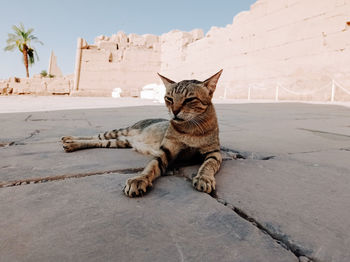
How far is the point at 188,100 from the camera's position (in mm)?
1553

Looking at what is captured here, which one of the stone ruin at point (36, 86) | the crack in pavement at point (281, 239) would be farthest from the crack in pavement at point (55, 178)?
the stone ruin at point (36, 86)

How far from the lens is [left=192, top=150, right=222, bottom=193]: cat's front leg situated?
1178mm

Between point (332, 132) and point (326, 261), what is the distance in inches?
114

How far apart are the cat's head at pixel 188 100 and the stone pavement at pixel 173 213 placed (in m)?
0.36

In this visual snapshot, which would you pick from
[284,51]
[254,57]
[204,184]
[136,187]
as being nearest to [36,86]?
[254,57]

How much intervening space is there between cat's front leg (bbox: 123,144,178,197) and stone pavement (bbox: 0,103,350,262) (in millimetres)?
44

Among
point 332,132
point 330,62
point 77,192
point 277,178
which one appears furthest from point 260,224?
point 330,62

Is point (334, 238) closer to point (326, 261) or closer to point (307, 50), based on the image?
point (326, 261)

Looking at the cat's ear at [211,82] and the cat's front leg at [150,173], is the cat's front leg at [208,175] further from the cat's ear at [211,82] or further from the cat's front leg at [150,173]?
the cat's ear at [211,82]

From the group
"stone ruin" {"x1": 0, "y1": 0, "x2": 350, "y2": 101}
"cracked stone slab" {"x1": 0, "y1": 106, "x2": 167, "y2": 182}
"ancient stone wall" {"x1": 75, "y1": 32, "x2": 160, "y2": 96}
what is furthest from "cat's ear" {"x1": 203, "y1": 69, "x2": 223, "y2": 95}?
"ancient stone wall" {"x1": 75, "y1": 32, "x2": 160, "y2": 96}

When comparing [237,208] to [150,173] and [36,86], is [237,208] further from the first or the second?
[36,86]

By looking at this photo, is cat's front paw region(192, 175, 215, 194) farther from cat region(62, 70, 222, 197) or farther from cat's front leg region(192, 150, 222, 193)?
cat region(62, 70, 222, 197)

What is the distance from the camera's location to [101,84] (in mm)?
22891

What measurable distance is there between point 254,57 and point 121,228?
1573cm
